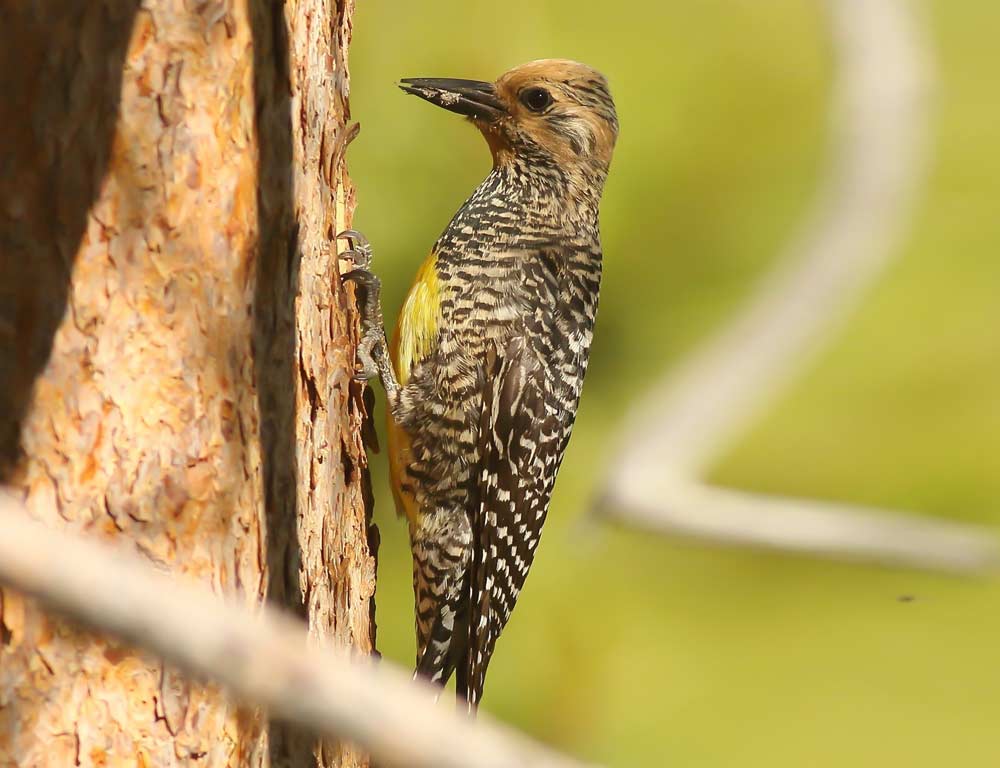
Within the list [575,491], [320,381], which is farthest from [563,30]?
[320,381]

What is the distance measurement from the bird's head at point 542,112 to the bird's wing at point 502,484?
0.66 m

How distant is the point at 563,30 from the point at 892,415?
2.27 metres

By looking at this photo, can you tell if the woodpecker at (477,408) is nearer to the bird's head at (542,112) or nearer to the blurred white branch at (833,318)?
the bird's head at (542,112)

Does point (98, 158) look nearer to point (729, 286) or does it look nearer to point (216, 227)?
point (216, 227)

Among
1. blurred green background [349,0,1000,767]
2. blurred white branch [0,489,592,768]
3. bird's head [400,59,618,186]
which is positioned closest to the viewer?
blurred white branch [0,489,592,768]

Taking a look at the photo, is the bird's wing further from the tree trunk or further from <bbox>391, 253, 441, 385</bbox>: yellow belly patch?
the tree trunk

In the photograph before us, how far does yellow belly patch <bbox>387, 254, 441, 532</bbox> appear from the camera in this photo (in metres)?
2.98

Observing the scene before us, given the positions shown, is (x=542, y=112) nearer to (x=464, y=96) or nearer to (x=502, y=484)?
(x=464, y=96)

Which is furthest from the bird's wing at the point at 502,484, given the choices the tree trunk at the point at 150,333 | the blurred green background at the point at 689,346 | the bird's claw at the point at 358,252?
the blurred green background at the point at 689,346

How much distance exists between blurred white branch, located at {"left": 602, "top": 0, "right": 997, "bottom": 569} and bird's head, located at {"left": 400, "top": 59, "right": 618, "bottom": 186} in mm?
2439

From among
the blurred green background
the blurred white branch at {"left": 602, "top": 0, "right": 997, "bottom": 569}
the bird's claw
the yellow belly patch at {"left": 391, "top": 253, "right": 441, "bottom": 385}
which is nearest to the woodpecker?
the yellow belly patch at {"left": 391, "top": 253, "right": 441, "bottom": 385}

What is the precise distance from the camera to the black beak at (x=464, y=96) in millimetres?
3139

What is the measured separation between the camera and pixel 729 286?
16.3ft

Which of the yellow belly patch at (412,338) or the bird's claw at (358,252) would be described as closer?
the bird's claw at (358,252)
